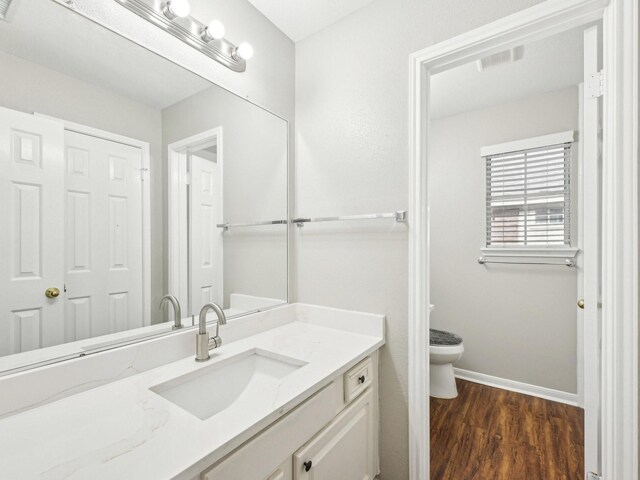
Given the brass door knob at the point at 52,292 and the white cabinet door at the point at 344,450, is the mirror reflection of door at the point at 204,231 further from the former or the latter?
the white cabinet door at the point at 344,450

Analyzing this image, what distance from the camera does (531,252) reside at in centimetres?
232

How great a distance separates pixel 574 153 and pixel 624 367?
187 cm

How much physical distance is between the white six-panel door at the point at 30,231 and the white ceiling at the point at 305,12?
116cm

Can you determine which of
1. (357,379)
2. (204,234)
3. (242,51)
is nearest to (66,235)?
(204,234)

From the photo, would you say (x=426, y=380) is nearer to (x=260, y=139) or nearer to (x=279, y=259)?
(x=279, y=259)

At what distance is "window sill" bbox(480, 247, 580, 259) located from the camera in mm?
2180

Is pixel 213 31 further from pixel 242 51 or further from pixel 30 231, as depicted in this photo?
pixel 30 231

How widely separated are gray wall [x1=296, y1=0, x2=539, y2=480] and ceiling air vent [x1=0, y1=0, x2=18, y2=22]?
116cm

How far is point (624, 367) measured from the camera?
0.96 metres

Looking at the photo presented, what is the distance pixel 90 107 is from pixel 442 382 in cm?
266

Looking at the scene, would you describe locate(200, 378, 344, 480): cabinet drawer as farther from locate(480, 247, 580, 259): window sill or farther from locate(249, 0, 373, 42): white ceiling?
locate(480, 247, 580, 259): window sill

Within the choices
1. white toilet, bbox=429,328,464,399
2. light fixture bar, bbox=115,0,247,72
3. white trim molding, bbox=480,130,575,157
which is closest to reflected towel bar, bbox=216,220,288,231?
light fixture bar, bbox=115,0,247,72

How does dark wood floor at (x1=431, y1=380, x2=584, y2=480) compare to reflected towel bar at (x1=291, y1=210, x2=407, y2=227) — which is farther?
dark wood floor at (x1=431, y1=380, x2=584, y2=480)

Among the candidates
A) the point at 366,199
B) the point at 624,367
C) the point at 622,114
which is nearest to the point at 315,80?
the point at 366,199
